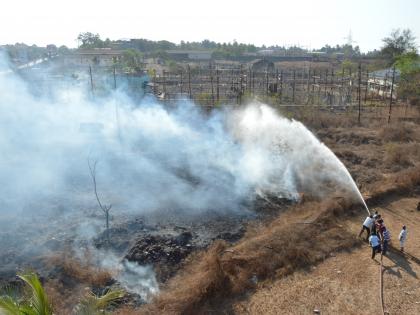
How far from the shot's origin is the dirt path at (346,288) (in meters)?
9.34

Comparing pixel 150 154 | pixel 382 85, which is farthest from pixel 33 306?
pixel 382 85

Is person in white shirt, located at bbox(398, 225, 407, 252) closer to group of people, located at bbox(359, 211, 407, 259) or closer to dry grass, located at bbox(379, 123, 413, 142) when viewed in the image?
group of people, located at bbox(359, 211, 407, 259)

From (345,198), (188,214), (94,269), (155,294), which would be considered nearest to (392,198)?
(345,198)

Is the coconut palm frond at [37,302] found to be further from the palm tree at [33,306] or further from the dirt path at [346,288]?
the dirt path at [346,288]

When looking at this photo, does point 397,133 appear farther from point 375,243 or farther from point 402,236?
point 375,243

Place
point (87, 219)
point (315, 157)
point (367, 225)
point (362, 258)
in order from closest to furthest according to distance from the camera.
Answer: point (362, 258) < point (367, 225) < point (87, 219) < point (315, 157)

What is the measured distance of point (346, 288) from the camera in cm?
1002

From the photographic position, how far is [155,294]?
9883 mm

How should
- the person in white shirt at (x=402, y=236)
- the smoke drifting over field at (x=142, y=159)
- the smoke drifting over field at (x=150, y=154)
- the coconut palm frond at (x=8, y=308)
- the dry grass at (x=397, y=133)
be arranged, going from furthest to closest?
the dry grass at (x=397, y=133)
the smoke drifting over field at (x=150, y=154)
the smoke drifting over field at (x=142, y=159)
the person in white shirt at (x=402, y=236)
the coconut palm frond at (x=8, y=308)

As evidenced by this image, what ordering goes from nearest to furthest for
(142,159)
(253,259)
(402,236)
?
1. (253,259)
2. (402,236)
3. (142,159)

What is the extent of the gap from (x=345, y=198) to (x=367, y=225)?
2.55m

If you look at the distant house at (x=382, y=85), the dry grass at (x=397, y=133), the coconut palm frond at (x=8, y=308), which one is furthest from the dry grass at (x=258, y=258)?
the distant house at (x=382, y=85)

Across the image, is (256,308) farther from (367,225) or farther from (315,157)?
(315,157)

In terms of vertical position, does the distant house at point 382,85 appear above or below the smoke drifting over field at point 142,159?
above
